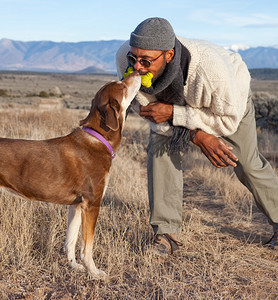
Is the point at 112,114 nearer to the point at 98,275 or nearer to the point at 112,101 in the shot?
the point at 112,101

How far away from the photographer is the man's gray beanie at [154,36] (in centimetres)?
388

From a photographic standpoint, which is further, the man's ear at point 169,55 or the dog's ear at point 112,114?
the man's ear at point 169,55

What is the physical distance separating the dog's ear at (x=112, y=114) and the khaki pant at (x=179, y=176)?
80cm

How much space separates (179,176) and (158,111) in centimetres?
82

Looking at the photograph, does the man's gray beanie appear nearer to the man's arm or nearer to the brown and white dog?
the brown and white dog

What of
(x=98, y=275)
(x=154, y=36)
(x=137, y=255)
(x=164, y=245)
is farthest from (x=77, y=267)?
(x=154, y=36)

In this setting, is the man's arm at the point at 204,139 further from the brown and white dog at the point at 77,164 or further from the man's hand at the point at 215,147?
the brown and white dog at the point at 77,164

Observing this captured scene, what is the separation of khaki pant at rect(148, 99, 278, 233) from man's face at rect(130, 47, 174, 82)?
2.69 feet

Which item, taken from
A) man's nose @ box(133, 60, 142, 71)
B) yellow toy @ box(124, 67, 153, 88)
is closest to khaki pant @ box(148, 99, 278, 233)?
yellow toy @ box(124, 67, 153, 88)

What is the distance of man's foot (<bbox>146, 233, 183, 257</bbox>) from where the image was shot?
446cm

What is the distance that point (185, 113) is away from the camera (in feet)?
14.0

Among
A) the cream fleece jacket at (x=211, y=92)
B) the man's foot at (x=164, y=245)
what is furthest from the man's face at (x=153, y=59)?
the man's foot at (x=164, y=245)

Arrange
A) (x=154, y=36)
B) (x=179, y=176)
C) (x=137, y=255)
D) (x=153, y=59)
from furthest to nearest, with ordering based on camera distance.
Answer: (x=179, y=176)
(x=137, y=255)
(x=153, y=59)
(x=154, y=36)

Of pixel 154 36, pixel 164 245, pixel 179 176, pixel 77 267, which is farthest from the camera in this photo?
pixel 179 176
